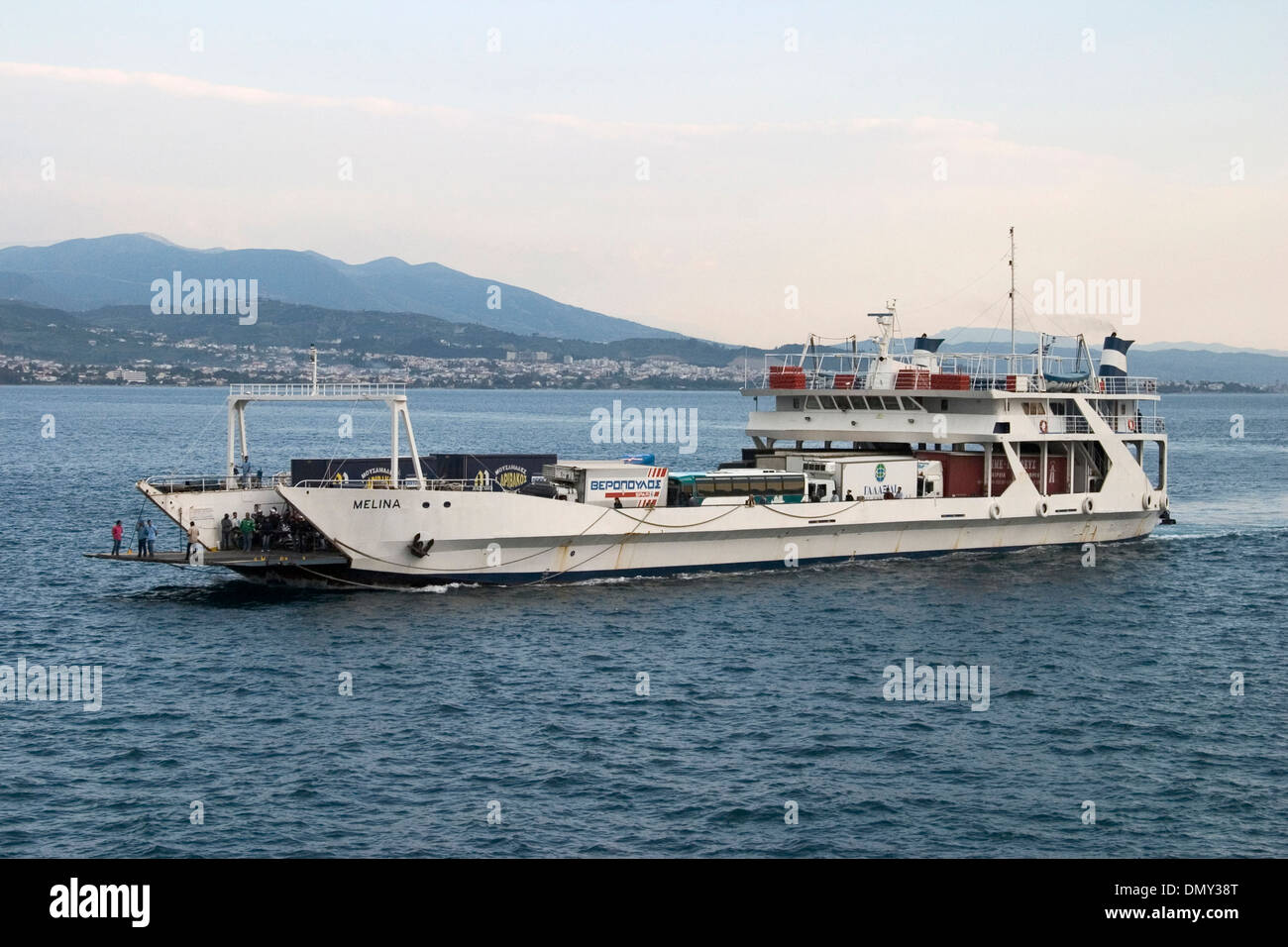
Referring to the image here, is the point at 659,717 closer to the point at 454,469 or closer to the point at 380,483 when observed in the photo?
the point at 380,483

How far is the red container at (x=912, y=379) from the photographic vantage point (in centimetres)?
4475

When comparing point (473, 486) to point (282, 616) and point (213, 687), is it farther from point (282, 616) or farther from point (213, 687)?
point (213, 687)

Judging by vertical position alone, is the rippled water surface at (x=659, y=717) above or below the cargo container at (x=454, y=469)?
below

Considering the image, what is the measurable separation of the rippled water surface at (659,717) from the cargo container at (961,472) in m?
2.59

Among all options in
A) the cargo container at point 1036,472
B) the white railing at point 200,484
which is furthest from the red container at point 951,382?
the white railing at point 200,484

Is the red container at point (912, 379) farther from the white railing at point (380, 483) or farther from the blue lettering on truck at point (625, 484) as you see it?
the white railing at point (380, 483)

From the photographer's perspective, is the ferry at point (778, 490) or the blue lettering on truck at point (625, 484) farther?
the blue lettering on truck at point (625, 484)

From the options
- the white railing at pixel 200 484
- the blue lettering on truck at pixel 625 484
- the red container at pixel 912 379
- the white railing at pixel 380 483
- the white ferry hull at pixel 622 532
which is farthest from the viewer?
the red container at pixel 912 379

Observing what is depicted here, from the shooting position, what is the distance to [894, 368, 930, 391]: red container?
44750 mm

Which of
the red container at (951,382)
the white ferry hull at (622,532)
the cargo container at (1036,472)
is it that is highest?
the red container at (951,382)

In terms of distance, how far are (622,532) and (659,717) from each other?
12.6m

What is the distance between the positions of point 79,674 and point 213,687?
343 centimetres

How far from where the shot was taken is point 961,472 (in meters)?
45.0

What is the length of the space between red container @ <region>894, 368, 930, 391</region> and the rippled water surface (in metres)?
6.49
